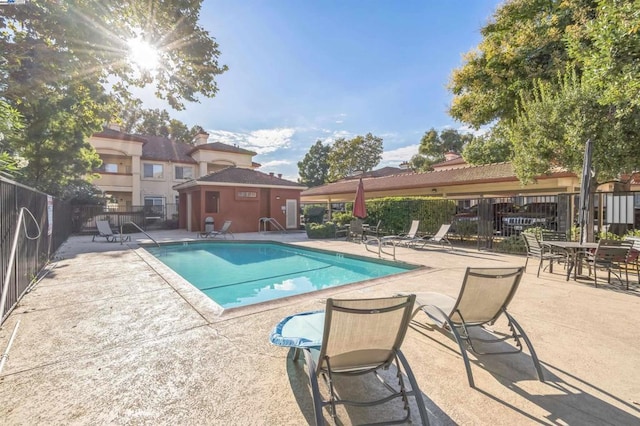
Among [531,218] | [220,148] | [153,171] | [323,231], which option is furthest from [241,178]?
[531,218]

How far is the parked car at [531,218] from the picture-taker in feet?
35.7

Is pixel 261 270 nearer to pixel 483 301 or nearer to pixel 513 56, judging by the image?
pixel 483 301

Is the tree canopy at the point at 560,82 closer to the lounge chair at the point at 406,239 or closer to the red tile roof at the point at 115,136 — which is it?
the lounge chair at the point at 406,239

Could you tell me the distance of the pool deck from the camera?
2.37m

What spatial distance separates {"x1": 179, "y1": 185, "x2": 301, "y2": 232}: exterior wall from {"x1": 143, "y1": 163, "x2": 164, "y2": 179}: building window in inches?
278

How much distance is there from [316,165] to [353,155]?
10544mm

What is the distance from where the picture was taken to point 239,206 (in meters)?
20.0

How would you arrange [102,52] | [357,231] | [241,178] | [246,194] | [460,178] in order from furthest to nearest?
[241,178], [246,194], [460,178], [357,231], [102,52]

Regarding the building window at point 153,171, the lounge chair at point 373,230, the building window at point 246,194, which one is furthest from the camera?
the building window at point 153,171

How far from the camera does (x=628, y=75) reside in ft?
17.3

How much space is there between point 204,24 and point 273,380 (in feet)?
30.7

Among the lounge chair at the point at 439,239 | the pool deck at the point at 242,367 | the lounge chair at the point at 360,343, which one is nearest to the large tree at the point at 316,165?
the lounge chair at the point at 439,239

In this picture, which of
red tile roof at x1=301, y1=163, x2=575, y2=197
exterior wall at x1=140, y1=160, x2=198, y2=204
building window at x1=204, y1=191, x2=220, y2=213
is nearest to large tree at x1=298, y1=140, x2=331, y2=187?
exterior wall at x1=140, y1=160, x2=198, y2=204

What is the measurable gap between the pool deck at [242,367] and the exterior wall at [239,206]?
13983 millimetres
